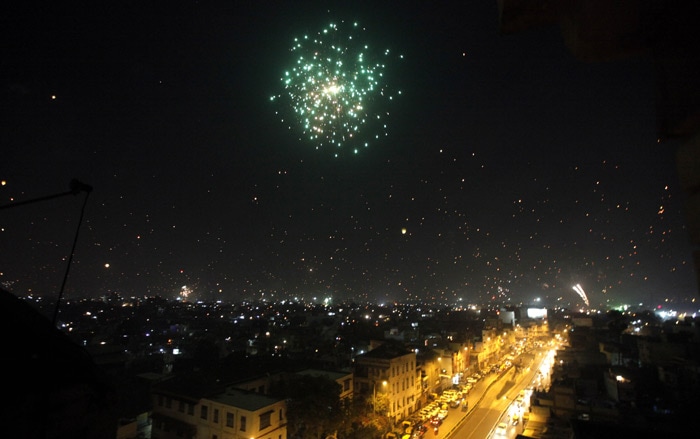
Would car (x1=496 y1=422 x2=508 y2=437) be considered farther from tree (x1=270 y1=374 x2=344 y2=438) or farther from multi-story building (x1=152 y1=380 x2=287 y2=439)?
multi-story building (x1=152 y1=380 x2=287 y2=439)

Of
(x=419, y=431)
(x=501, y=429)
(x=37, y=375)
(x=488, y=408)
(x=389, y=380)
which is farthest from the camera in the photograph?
(x=488, y=408)

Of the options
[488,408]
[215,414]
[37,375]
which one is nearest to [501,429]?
[488,408]

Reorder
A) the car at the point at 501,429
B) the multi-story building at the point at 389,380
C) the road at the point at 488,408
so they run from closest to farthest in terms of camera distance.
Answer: the car at the point at 501,429 < the road at the point at 488,408 < the multi-story building at the point at 389,380

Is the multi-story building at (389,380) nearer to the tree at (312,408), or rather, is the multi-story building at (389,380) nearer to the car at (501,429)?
the tree at (312,408)

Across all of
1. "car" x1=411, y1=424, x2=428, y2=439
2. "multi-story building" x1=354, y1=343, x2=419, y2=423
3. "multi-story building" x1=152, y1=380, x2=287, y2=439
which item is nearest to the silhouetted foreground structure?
"multi-story building" x1=152, y1=380, x2=287, y2=439

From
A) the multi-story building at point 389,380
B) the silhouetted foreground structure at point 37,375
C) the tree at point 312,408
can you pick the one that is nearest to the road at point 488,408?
the multi-story building at point 389,380

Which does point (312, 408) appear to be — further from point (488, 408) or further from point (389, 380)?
point (488, 408)

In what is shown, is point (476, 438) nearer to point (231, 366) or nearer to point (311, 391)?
point (311, 391)

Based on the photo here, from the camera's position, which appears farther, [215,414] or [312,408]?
[312,408]

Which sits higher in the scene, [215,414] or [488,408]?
[215,414]
